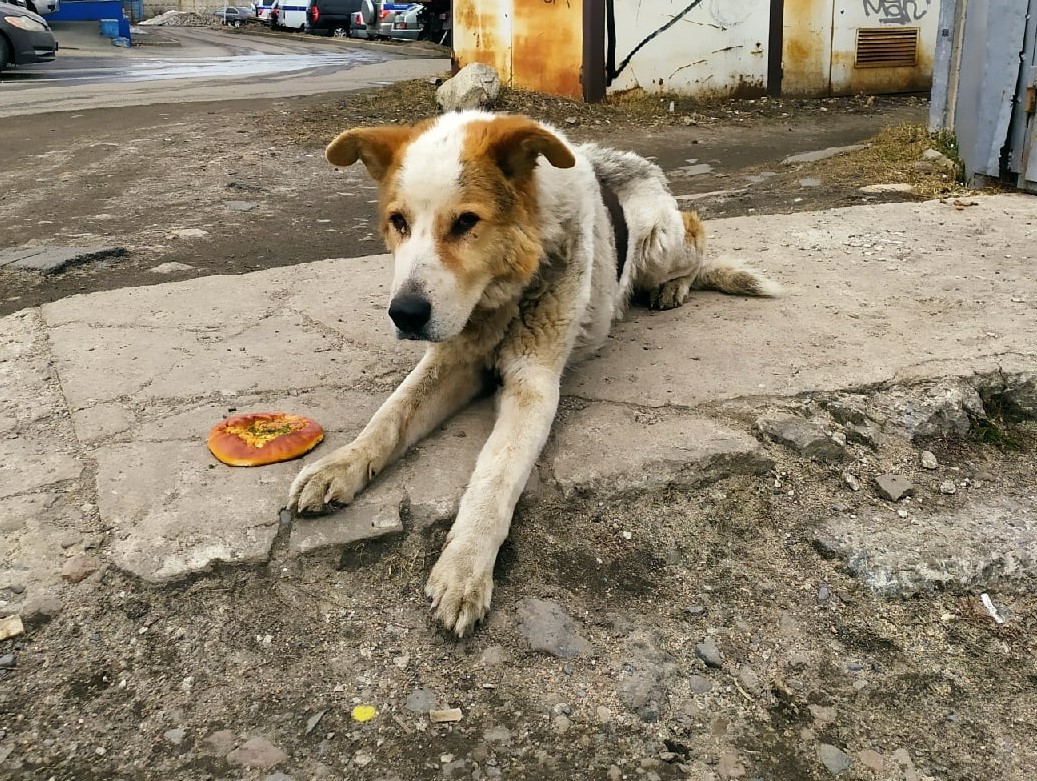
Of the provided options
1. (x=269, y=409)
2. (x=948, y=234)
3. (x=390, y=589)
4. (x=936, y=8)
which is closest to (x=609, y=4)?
(x=936, y=8)

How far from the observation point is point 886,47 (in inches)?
432

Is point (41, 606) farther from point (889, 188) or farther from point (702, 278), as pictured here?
point (889, 188)

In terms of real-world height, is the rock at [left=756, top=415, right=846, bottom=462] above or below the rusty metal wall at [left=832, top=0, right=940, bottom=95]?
below

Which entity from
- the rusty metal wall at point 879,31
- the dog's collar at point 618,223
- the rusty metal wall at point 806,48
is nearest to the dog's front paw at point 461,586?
the dog's collar at point 618,223

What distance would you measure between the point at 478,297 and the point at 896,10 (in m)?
10.2

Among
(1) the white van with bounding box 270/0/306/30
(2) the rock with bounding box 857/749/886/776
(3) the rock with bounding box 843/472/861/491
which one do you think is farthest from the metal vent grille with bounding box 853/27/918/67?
(1) the white van with bounding box 270/0/306/30

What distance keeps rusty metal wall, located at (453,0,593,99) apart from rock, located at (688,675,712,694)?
9.31 m

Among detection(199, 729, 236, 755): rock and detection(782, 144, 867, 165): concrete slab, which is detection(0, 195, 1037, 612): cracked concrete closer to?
detection(199, 729, 236, 755): rock

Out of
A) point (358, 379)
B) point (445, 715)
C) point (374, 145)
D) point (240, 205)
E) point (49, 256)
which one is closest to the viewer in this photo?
point (445, 715)

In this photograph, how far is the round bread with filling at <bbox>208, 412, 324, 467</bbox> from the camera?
268 centimetres

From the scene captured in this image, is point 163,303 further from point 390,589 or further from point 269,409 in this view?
point 390,589

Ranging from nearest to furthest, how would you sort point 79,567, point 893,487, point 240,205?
point 79,567 < point 893,487 < point 240,205

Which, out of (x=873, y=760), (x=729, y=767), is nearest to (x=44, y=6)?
(x=729, y=767)

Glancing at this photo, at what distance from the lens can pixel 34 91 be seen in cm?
1289
